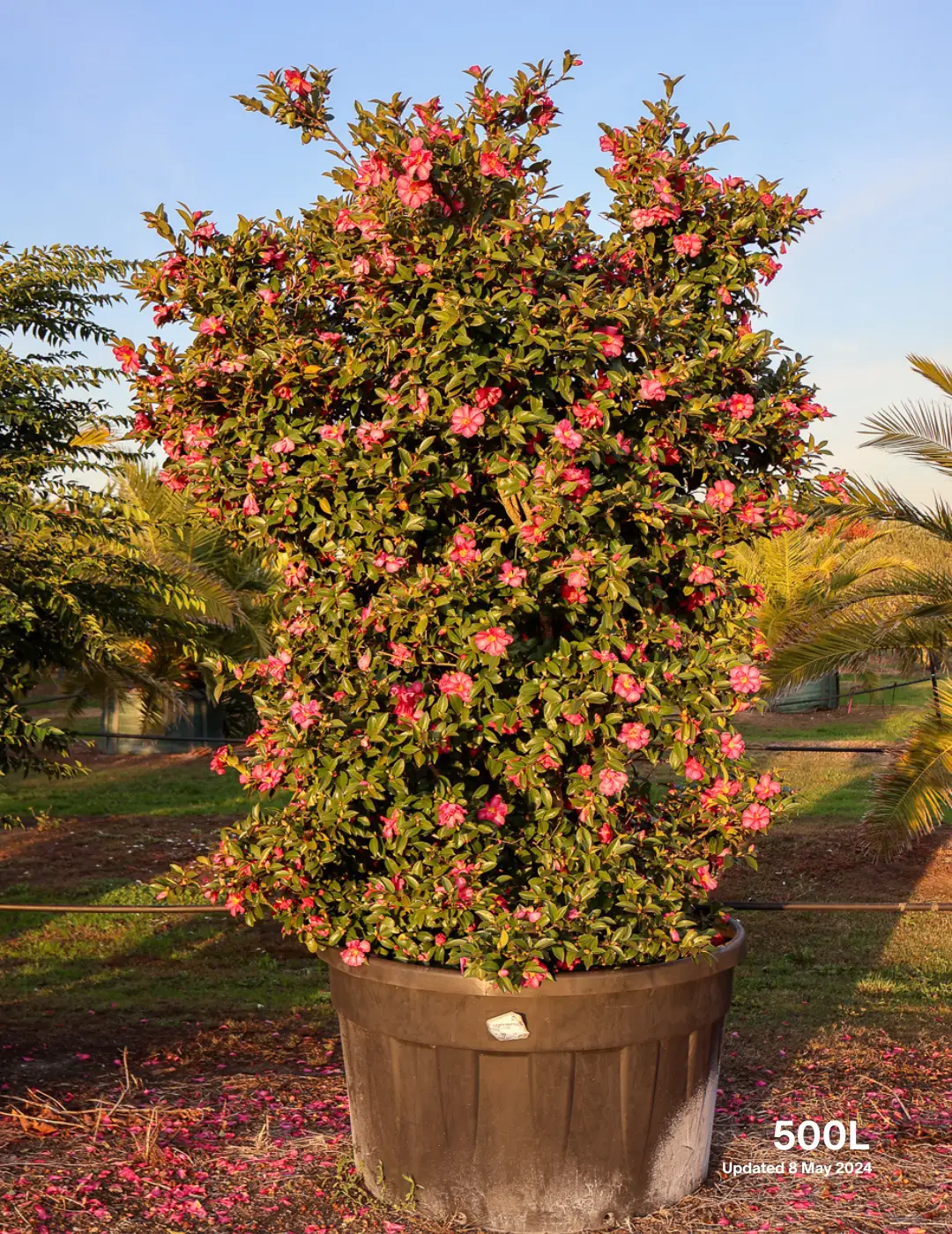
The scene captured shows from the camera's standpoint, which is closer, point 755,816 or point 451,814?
point 451,814

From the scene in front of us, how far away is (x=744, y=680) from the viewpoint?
3424 mm

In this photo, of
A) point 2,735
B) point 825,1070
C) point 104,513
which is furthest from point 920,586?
point 2,735

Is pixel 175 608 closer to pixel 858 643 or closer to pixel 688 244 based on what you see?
pixel 858 643

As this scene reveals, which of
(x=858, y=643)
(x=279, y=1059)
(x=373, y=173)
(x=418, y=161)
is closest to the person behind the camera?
(x=418, y=161)

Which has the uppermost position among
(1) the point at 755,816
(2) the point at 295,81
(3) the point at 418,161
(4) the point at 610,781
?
(2) the point at 295,81

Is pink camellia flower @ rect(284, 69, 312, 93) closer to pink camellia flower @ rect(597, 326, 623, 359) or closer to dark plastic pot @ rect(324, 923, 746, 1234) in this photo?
pink camellia flower @ rect(597, 326, 623, 359)

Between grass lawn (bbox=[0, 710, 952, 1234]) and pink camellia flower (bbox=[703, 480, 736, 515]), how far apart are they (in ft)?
3.13

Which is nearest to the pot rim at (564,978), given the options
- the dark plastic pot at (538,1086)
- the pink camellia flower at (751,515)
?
the dark plastic pot at (538,1086)

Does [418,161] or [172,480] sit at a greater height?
[418,161]

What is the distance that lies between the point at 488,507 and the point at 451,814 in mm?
903

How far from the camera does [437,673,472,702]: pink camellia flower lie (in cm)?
319

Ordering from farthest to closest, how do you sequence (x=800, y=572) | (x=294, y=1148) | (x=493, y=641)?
(x=800, y=572) → (x=294, y=1148) → (x=493, y=641)

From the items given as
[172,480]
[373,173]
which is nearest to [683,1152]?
[172,480]

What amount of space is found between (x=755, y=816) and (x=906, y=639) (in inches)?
270
